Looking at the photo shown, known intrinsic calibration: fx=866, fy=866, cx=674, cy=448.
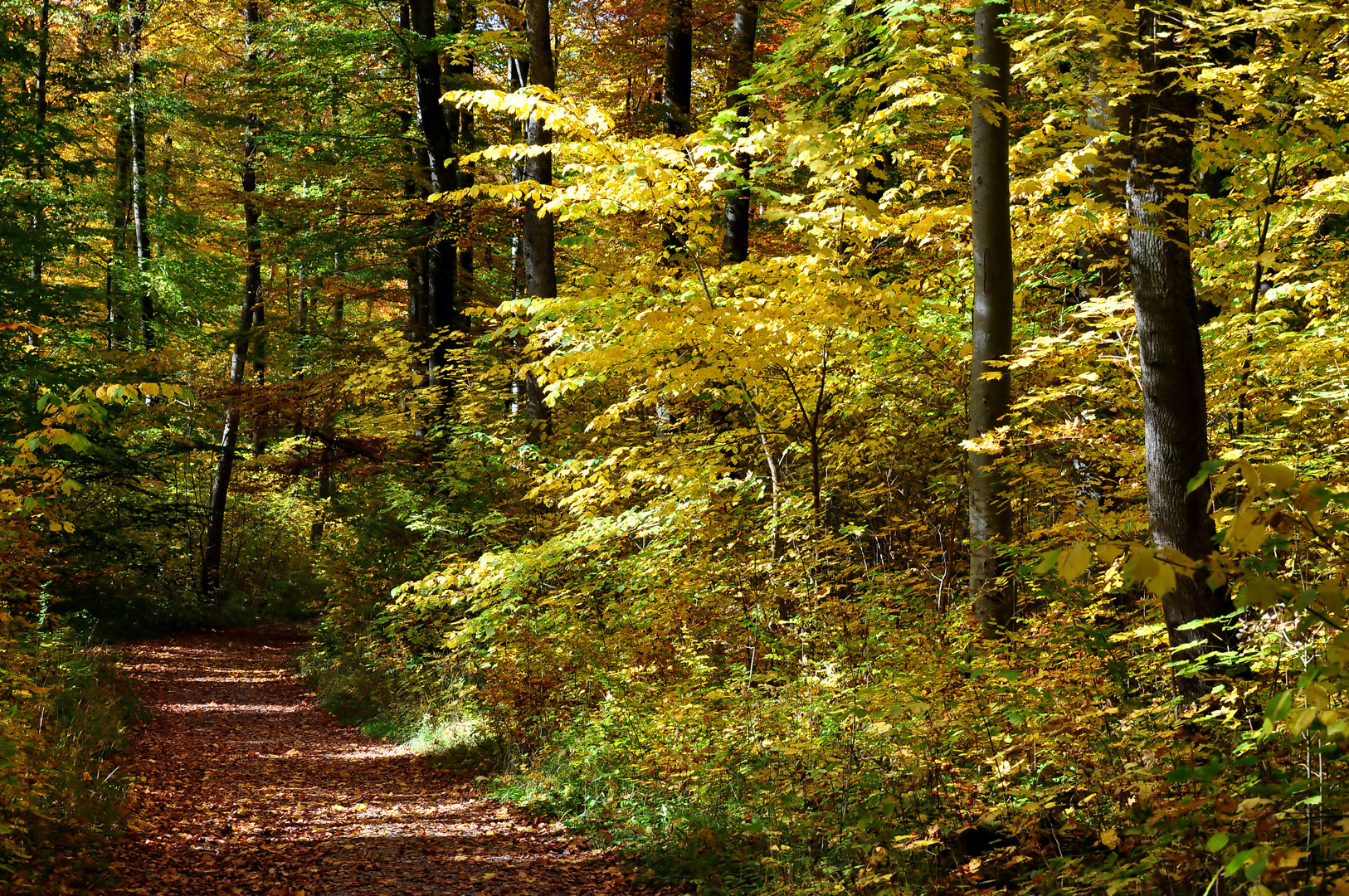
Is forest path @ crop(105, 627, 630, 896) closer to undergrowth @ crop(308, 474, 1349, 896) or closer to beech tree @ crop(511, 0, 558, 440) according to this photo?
undergrowth @ crop(308, 474, 1349, 896)

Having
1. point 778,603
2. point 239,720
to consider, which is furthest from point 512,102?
point 239,720

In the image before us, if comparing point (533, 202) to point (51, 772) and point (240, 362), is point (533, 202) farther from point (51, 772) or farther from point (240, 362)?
point (240, 362)

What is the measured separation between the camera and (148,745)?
343 inches

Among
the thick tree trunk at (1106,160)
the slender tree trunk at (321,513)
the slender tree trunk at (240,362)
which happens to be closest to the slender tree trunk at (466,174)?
the slender tree trunk at (240,362)

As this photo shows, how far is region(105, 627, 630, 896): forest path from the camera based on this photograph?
5492 millimetres

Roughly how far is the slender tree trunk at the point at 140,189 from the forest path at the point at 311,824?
8.83 m

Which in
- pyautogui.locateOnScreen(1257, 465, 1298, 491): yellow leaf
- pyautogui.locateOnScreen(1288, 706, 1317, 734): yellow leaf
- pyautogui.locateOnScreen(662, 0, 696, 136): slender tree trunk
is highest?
pyautogui.locateOnScreen(662, 0, 696, 136): slender tree trunk

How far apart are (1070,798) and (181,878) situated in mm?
5218

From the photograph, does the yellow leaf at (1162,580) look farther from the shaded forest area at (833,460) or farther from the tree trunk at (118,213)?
the tree trunk at (118,213)

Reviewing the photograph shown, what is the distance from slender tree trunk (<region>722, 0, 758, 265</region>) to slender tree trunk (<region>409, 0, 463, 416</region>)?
4.28m

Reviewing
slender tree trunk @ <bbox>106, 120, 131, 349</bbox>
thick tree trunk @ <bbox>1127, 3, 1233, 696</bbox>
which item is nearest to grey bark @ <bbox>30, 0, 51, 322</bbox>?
slender tree trunk @ <bbox>106, 120, 131, 349</bbox>

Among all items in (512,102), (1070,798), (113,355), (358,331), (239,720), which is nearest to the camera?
(1070,798)

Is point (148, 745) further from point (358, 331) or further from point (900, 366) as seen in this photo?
point (358, 331)

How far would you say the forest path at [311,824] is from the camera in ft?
18.0
